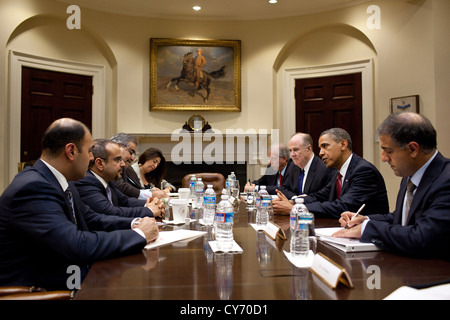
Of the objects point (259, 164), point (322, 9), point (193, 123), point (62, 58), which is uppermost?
point (322, 9)

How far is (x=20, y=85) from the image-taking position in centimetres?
574

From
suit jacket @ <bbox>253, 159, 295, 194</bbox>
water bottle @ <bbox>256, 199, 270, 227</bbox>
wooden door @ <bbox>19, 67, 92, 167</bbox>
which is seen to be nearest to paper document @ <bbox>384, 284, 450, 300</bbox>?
water bottle @ <bbox>256, 199, 270, 227</bbox>

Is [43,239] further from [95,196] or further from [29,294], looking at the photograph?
[95,196]

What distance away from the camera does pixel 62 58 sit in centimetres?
630

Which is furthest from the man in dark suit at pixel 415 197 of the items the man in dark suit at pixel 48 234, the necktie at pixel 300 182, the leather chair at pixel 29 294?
the necktie at pixel 300 182

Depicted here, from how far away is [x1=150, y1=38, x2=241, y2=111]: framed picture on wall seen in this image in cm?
A: 680

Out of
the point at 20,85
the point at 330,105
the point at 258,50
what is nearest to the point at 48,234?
the point at 20,85

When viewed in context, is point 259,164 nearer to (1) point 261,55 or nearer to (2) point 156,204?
(1) point 261,55

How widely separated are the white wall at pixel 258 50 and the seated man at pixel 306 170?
2539mm

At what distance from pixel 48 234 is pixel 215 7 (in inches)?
229

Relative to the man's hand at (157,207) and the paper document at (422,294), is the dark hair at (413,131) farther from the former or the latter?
the man's hand at (157,207)
